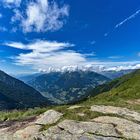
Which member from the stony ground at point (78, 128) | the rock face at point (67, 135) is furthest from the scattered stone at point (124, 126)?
the rock face at point (67, 135)

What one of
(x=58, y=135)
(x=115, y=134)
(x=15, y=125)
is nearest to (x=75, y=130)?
(x=58, y=135)

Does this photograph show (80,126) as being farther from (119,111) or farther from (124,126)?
(119,111)

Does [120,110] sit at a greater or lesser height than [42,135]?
greater

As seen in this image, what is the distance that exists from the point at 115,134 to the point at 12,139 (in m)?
7.51

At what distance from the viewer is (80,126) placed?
20.5 m

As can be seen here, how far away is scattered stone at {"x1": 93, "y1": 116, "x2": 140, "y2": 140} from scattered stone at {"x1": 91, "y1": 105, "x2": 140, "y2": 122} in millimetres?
1541

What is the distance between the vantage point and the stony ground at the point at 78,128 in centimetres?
1891

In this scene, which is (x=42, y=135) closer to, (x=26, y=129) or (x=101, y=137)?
(x=26, y=129)

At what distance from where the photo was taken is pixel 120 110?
2539 cm

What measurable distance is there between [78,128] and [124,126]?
350cm

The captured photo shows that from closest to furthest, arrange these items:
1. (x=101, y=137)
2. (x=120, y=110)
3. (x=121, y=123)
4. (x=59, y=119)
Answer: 1. (x=101, y=137)
2. (x=121, y=123)
3. (x=59, y=119)
4. (x=120, y=110)

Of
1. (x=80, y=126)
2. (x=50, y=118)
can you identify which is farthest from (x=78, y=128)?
(x=50, y=118)

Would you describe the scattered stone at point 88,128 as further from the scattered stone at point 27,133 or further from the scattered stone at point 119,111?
the scattered stone at point 119,111

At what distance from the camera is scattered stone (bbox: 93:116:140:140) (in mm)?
18902
